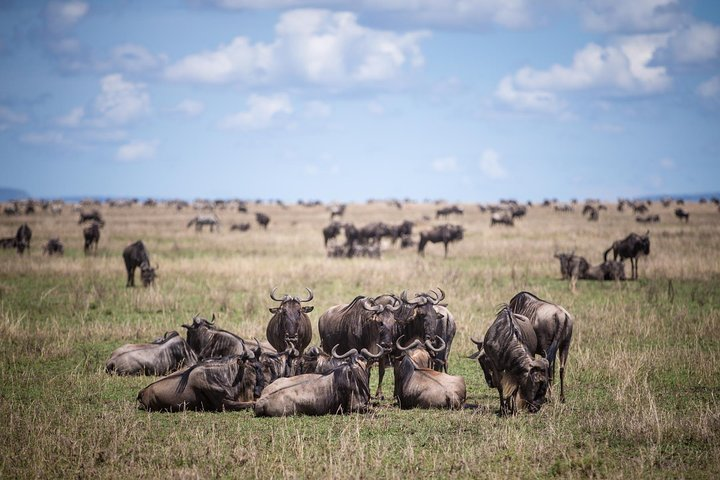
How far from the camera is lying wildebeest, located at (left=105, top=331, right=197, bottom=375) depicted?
12.4 m

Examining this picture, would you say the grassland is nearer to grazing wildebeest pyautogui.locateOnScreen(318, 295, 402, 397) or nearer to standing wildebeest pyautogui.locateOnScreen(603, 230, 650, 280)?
standing wildebeest pyautogui.locateOnScreen(603, 230, 650, 280)

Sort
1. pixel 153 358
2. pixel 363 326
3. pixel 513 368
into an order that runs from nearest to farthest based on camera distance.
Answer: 1. pixel 513 368
2. pixel 363 326
3. pixel 153 358

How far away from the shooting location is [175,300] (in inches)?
792

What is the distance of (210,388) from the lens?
1023 centimetres

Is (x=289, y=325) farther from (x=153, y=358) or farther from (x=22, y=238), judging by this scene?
(x=22, y=238)

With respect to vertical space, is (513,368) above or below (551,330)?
below

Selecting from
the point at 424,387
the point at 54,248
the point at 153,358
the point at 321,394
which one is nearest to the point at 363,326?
the point at 424,387

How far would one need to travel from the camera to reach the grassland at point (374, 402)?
25.8 ft

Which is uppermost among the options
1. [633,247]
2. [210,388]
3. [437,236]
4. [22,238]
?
[437,236]

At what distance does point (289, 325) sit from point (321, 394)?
2.35 m

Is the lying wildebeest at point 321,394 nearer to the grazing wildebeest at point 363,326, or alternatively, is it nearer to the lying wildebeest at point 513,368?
the grazing wildebeest at point 363,326

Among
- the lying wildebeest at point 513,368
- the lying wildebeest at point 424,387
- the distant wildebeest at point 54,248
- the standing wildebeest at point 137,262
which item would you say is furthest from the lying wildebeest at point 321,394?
the distant wildebeest at point 54,248

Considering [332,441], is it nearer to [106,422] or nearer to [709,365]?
[106,422]

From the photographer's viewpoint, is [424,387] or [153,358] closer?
[424,387]
